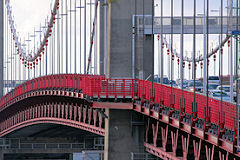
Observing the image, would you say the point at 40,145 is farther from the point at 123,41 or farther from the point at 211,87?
the point at 123,41

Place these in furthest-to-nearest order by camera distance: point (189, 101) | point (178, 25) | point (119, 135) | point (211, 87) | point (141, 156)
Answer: point (211, 87)
point (178, 25)
point (119, 135)
point (141, 156)
point (189, 101)

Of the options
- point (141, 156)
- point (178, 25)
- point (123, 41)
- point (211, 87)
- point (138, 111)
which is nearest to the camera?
point (138, 111)

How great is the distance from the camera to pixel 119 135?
1674 inches

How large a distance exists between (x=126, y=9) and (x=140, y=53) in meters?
2.67

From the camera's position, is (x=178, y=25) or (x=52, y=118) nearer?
(x=178, y=25)

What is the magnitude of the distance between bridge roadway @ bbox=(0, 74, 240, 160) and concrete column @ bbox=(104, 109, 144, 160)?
66cm

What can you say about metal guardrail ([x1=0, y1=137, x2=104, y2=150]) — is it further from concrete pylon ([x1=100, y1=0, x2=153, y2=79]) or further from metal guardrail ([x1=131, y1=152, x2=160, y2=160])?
metal guardrail ([x1=131, y1=152, x2=160, y2=160])

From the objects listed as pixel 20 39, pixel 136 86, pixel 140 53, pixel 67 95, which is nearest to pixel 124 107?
pixel 136 86

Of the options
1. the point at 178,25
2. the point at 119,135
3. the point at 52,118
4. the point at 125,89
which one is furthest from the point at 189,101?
the point at 52,118

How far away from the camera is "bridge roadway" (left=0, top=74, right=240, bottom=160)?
25138 mm

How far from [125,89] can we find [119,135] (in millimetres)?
3209

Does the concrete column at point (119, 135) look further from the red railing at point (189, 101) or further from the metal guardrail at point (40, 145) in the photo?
the metal guardrail at point (40, 145)

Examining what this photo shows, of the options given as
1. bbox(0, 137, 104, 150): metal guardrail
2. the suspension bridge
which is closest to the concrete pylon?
the suspension bridge

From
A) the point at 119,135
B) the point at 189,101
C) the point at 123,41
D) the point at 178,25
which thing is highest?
the point at 178,25
